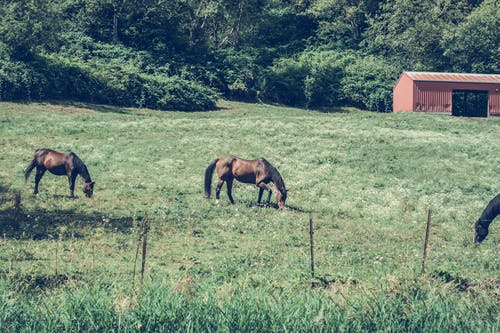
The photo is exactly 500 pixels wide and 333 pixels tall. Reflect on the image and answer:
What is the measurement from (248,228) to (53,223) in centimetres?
616

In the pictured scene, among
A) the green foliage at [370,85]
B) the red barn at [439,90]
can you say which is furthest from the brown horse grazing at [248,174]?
the green foliage at [370,85]

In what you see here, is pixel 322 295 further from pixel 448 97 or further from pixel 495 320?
pixel 448 97

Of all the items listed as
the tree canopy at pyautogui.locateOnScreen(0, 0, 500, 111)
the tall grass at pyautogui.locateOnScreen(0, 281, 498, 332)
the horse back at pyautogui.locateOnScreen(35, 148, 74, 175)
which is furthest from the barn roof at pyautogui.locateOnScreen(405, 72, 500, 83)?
the tall grass at pyautogui.locateOnScreen(0, 281, 498, 332)

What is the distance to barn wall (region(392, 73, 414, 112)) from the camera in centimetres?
6241

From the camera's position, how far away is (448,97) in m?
62.8

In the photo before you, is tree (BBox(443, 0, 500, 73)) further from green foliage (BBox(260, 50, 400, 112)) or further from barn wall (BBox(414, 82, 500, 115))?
barn wall (BBox(414, 82, 500, 115))

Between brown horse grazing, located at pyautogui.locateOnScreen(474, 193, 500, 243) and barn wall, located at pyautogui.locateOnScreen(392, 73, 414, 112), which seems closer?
brown horse grazing, located at pyautogui.locateOnScreen(474, 193, 500, 243)

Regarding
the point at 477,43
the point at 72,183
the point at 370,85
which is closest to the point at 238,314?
the point at 72,183

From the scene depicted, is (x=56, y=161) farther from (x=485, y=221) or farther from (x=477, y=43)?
(x=477, y=43)

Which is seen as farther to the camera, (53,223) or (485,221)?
(485,221)

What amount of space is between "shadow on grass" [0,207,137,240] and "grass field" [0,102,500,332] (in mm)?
84

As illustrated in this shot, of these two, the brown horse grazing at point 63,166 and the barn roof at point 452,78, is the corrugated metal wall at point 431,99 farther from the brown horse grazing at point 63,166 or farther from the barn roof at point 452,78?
the brown horse grazing at point 63,166

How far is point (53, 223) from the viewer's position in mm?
19625

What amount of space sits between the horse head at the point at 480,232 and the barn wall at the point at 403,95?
1715 inches
